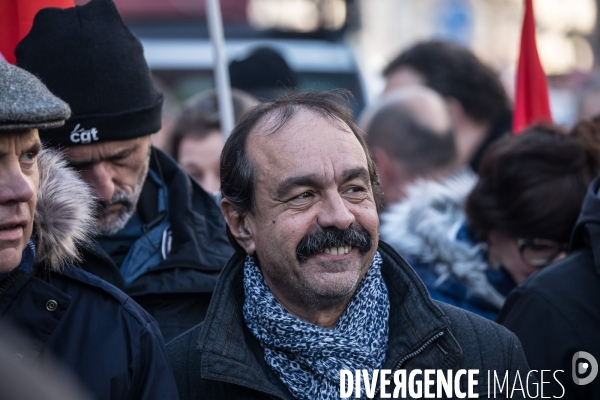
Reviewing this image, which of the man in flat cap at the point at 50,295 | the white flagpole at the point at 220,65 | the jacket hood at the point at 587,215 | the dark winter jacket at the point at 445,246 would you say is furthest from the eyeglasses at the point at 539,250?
the man in flat cap at the point at 50,295

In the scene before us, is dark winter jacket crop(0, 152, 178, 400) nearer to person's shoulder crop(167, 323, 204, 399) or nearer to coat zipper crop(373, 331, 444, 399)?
person's shoulder crop(167, 323, 204, 399)

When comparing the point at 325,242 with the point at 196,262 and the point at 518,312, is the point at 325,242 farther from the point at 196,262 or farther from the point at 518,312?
the point at 518,312

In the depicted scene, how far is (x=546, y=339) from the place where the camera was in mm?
3020

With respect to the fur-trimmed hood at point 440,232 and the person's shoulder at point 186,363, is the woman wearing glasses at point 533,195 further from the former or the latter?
the person's shoulder at point 186,363

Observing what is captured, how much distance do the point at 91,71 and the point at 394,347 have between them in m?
1.41

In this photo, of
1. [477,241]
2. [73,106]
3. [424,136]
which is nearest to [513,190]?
[477,241]

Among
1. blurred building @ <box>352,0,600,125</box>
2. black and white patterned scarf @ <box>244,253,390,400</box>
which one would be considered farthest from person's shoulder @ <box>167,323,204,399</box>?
blurred building @ <box>352,0,600,125</box>

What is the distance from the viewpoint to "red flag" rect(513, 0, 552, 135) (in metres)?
4.82

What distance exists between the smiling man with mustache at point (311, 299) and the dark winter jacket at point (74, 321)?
25 cm

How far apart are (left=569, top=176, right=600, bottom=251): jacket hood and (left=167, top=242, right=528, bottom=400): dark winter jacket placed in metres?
0.59

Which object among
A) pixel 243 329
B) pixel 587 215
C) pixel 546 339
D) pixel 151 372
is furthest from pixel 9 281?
pixel 587 215

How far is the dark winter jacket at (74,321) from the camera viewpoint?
2.27 metres

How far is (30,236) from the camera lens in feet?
8.01

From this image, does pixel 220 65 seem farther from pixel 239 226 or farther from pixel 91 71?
pixel 239 226
